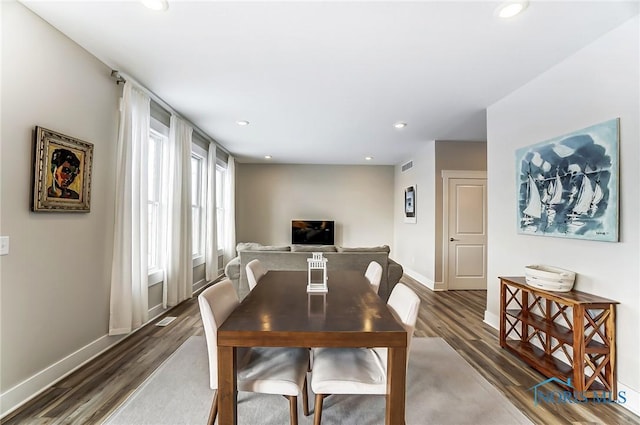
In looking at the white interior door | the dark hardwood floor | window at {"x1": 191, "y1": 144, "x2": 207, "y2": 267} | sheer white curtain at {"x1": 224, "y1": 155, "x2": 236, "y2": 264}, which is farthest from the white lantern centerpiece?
sheer white curtain at {"x1": 224, "y1": 155, "x2": 236, "y2": 264}

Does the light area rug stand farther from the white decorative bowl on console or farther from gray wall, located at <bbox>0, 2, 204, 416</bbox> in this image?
the white decorative bowl on console

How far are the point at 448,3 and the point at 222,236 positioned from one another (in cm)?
574

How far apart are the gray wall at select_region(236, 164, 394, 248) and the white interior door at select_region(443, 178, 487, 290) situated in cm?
260

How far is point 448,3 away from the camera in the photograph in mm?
1775

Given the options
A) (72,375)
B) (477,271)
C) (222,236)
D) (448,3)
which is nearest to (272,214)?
(222,236)

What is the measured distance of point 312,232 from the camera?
7.37 meters

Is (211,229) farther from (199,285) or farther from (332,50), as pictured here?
(332,50)

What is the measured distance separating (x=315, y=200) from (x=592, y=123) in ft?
19.1

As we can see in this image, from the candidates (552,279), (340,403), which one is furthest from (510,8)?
(340,403)

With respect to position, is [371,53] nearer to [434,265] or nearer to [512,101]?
[512,101]

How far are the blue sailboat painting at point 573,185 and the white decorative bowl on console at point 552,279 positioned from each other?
12.3 inches

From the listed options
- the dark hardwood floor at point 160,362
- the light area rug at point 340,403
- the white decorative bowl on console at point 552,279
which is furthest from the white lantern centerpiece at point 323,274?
the white decorative bowl on console at point 552,279

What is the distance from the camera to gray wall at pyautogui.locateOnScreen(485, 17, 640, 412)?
1.92 metres

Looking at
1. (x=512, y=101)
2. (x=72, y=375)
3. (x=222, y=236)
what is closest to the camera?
(x=72, y=375)
